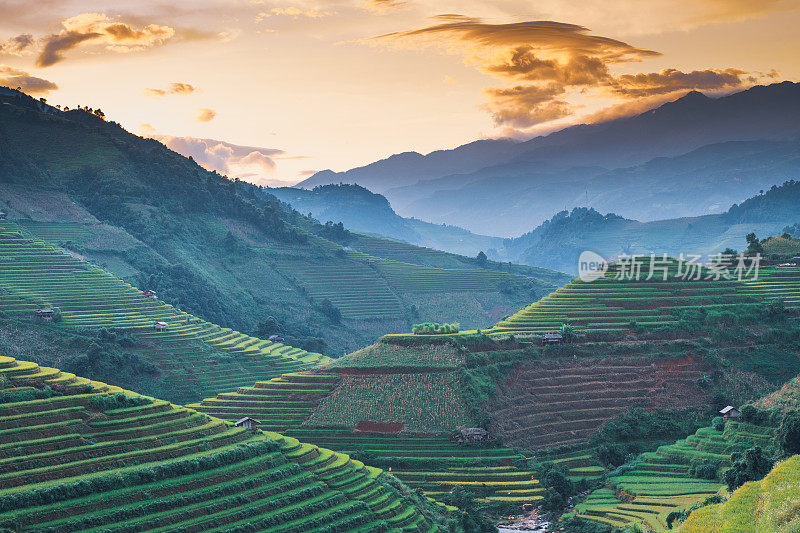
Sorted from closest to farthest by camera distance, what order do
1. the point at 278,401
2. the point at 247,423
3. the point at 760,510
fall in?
the point at 760,510
the point at 247,423
the point at 278,401

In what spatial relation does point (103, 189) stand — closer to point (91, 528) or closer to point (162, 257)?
point (162, 257)

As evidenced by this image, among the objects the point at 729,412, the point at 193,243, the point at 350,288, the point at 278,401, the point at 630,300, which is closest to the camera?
the point at 729,412

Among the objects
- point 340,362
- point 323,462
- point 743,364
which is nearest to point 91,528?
point 323,462

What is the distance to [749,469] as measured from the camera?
44.0 meters

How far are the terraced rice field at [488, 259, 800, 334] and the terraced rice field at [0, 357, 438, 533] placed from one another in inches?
1350

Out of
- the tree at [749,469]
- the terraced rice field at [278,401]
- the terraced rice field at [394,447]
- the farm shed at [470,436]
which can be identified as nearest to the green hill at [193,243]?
the terraced rice field at [278,401]

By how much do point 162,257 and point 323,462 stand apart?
265 feet

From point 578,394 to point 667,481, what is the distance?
48.3 ft

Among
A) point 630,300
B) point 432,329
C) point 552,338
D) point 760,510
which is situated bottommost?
point 760,510

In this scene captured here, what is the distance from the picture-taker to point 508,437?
6194 centimetres

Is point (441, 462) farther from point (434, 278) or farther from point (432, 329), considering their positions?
point (434, 278)

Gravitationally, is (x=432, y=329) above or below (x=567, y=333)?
below

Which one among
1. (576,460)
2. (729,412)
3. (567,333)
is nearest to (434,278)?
(567,333)

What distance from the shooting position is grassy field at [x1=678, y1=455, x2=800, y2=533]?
93.0ft
